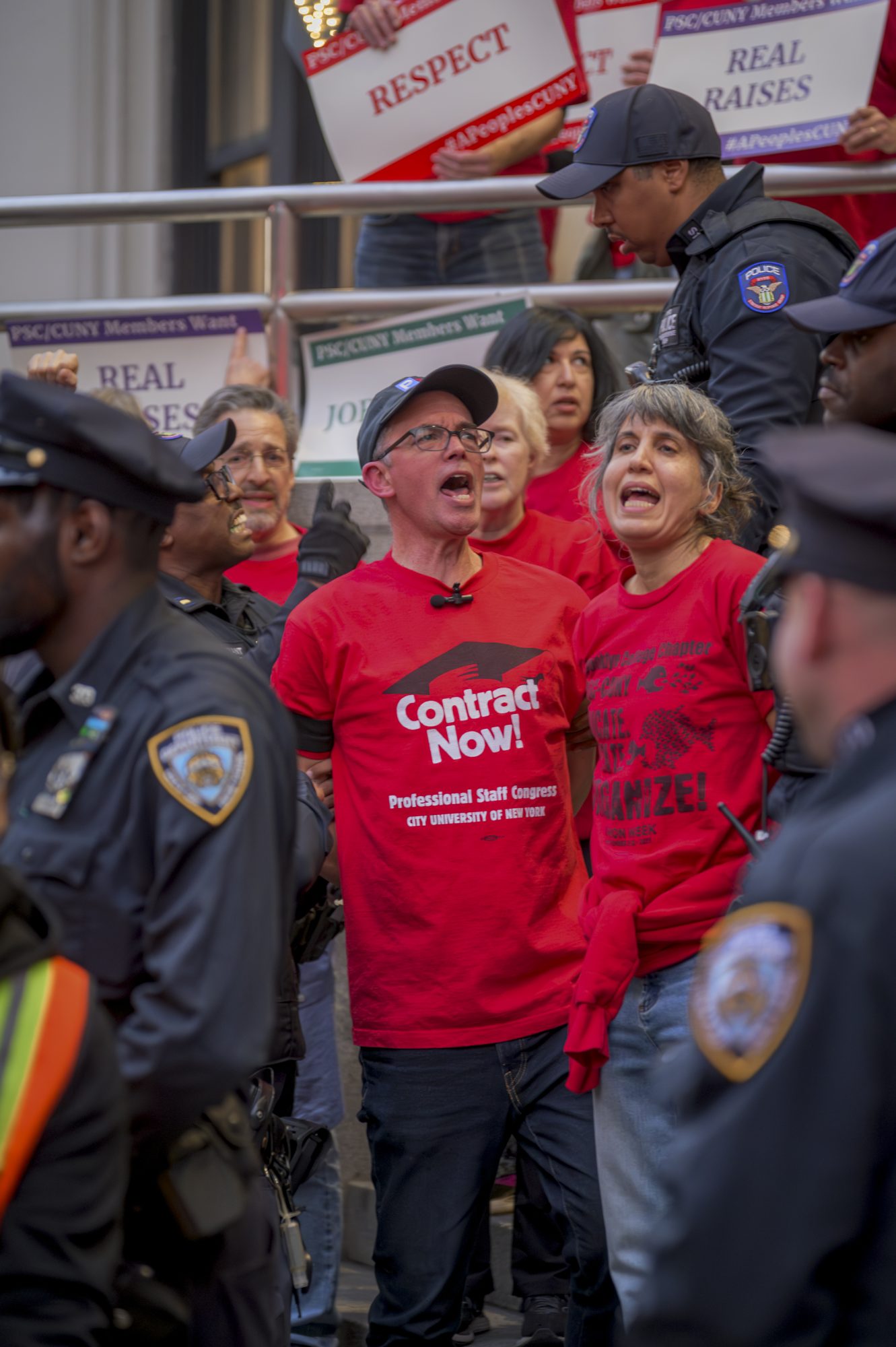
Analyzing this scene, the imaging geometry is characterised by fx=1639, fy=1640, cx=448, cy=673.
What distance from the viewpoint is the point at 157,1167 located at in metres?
2.18

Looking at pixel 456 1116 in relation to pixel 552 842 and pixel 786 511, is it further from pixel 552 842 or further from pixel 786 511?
pixel 786 511

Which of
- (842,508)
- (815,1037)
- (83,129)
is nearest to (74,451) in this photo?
(842,508)

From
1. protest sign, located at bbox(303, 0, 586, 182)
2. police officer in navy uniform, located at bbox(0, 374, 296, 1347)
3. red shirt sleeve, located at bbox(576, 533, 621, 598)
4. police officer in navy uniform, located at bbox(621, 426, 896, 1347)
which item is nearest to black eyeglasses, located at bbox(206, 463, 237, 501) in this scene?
red shirt sleeve, located at bbox(576, 533, 621, 598)

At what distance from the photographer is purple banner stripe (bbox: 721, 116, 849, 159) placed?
571 centimetres

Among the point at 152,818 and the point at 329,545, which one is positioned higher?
the point at 152,818

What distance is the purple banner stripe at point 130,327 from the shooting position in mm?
6184

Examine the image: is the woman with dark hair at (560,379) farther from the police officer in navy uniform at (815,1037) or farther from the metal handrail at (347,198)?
the police officer in navy uniform at (815,1037)

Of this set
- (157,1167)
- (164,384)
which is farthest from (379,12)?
(157,1167)

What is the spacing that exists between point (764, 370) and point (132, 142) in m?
6.70

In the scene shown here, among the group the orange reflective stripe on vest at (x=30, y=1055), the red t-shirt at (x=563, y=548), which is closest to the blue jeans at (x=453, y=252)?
the red t-shirt at (x=563, y=548)

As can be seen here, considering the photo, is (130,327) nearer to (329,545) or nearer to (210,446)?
(329,545)

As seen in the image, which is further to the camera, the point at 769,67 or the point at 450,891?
the point at 769,67

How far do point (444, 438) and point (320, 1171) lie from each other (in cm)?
209

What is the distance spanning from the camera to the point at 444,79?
20.2ft
